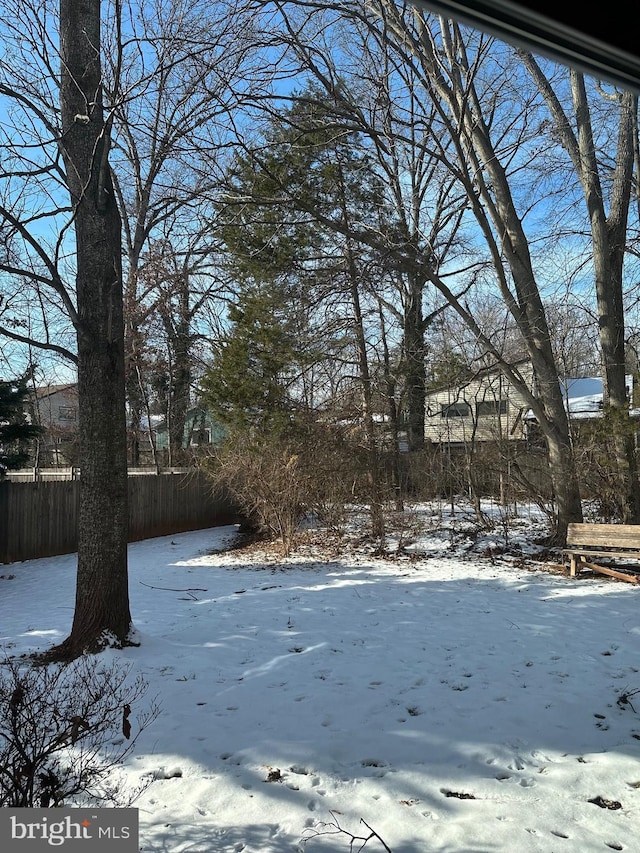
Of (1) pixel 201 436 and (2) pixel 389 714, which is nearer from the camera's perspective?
(2) pixel 389 714

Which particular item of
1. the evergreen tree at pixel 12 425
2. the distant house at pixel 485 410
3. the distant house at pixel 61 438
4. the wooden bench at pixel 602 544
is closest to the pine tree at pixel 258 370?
the distant house at pixel 485 410

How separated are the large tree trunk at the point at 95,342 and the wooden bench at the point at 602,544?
5898 mm

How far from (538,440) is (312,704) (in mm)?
10308

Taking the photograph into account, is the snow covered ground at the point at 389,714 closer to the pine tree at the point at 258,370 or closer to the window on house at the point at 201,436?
the pine tree at the point at 258,370

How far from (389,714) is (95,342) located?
407cm

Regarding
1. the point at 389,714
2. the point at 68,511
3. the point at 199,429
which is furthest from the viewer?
the point at 199,429

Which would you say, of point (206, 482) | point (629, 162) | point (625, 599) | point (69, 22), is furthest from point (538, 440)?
point (69, 22)

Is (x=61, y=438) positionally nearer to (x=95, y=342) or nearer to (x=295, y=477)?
(x=295, y=477)

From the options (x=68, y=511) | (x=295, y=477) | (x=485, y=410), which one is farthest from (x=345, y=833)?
(x=485, y=410)

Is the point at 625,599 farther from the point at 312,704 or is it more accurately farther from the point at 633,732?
the point at 312,704

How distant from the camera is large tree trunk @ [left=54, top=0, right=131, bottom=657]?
5750 mm

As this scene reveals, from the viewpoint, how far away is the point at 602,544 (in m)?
8.25

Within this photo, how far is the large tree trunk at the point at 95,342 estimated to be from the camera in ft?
18.9

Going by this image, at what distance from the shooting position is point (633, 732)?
3809 millimetres
